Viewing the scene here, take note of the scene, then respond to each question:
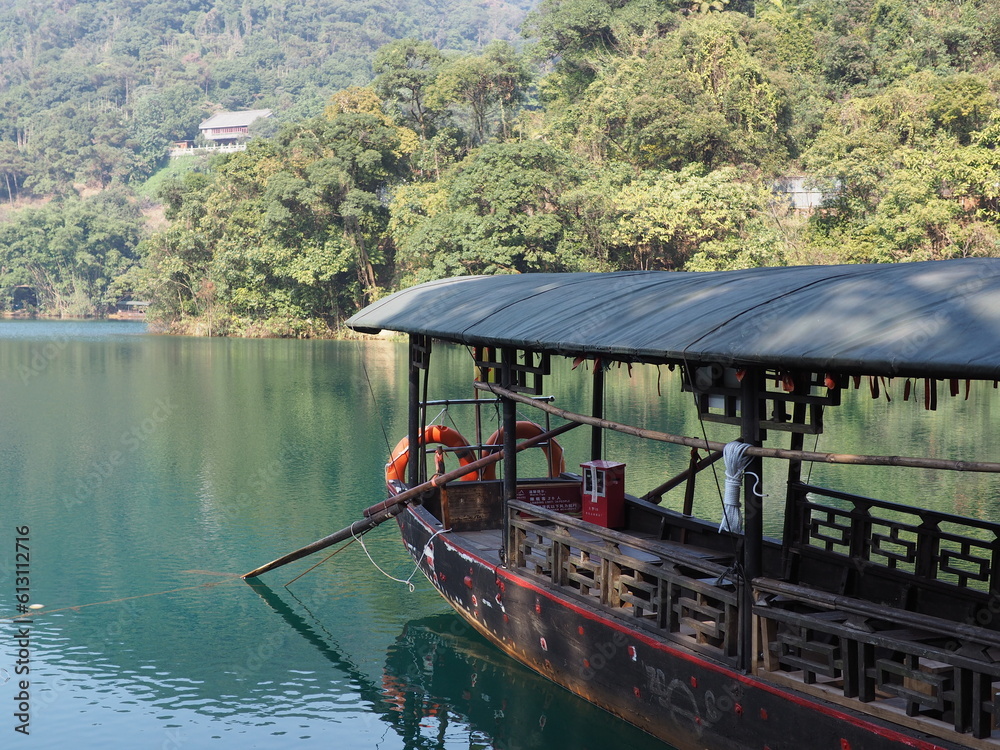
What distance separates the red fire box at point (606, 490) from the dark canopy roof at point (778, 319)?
5.08 feet

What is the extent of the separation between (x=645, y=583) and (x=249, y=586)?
4.83 metres

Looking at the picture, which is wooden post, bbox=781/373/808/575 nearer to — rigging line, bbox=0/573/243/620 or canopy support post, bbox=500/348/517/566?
canopy support post, bbox=500/348/517/566

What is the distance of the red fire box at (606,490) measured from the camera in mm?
7648

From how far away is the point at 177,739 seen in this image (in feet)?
20.2

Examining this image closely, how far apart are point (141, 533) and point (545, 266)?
23.6m

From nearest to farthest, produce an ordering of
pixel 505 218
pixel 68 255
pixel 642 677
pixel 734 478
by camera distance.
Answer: pixel 734 478 < pixel 642 677 < pixel 505 218 < pixel 68 255

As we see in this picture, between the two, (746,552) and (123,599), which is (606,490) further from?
(123,599)

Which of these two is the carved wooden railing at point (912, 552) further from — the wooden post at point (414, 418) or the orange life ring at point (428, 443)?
the orange life ring at point (428, 443)

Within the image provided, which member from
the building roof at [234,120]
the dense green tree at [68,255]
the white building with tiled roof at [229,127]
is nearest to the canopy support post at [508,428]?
the dense green tree at [68,255]

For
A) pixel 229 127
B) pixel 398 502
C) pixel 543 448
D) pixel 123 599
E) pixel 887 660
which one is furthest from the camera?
pixel 229 127

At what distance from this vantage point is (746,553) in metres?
4.72

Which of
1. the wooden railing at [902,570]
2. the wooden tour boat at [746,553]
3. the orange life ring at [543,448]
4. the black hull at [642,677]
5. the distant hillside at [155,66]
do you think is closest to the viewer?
the wooden tour boat at [746,553]

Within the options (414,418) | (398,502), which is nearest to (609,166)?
(414,418)

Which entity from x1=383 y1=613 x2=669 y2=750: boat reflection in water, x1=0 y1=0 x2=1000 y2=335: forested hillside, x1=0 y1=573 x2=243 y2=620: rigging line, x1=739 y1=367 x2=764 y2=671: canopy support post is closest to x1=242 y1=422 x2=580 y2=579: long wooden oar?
x1=0 y1=573 x2=243 y2=620: rigging line
